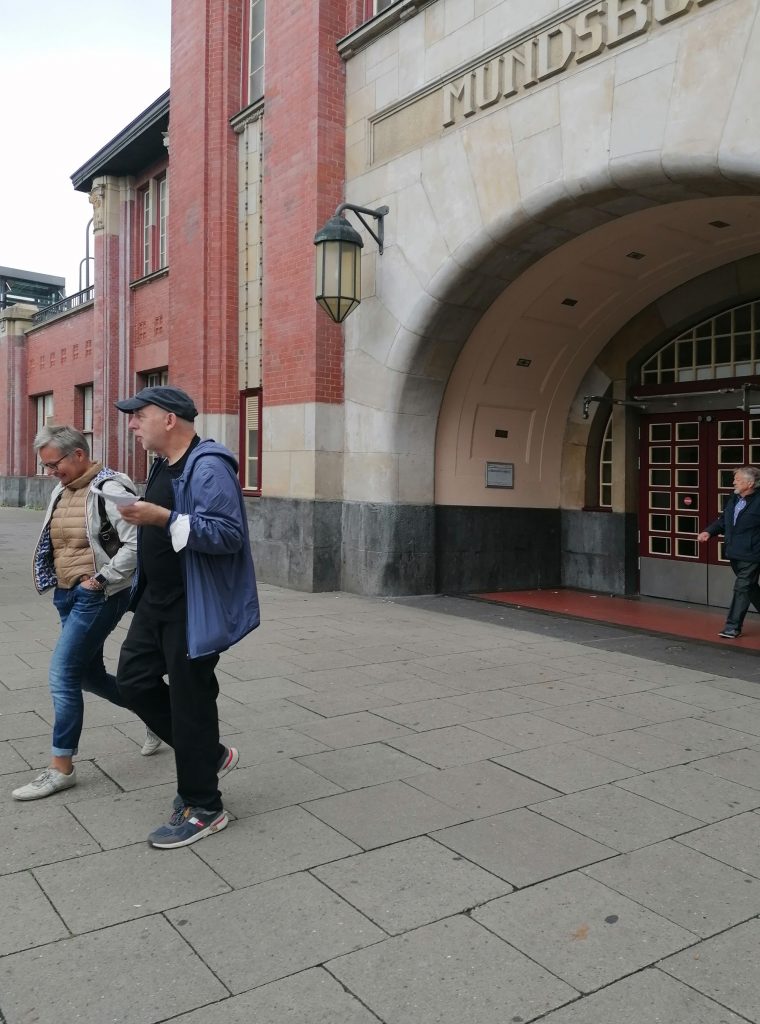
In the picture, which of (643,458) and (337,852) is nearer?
(337,852)

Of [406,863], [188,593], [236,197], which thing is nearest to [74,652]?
[188,593]

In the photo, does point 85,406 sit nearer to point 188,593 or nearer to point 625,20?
point 625,20

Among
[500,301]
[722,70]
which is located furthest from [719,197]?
[500,301]

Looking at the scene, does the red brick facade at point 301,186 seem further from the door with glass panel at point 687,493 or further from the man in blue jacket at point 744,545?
the man in blue jacket at point 744,545

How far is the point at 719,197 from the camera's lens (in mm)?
8086

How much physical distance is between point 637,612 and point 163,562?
7.43 metres

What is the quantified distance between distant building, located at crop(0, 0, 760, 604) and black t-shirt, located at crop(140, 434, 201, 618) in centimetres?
551

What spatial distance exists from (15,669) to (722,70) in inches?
281

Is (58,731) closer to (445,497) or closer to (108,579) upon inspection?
(108,579)

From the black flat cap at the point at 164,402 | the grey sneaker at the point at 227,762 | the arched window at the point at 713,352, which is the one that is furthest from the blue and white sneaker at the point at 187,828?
the arched window at the point at 713,352

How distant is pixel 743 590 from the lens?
8.27 m

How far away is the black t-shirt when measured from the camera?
376 cm

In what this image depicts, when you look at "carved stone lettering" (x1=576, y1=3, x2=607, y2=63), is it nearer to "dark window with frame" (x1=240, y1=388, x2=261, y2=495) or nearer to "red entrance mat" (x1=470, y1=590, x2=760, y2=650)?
"red entrance mat" (x1=470, y1=590, x2=760, y2=650)

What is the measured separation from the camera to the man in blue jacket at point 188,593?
11.7 feet
